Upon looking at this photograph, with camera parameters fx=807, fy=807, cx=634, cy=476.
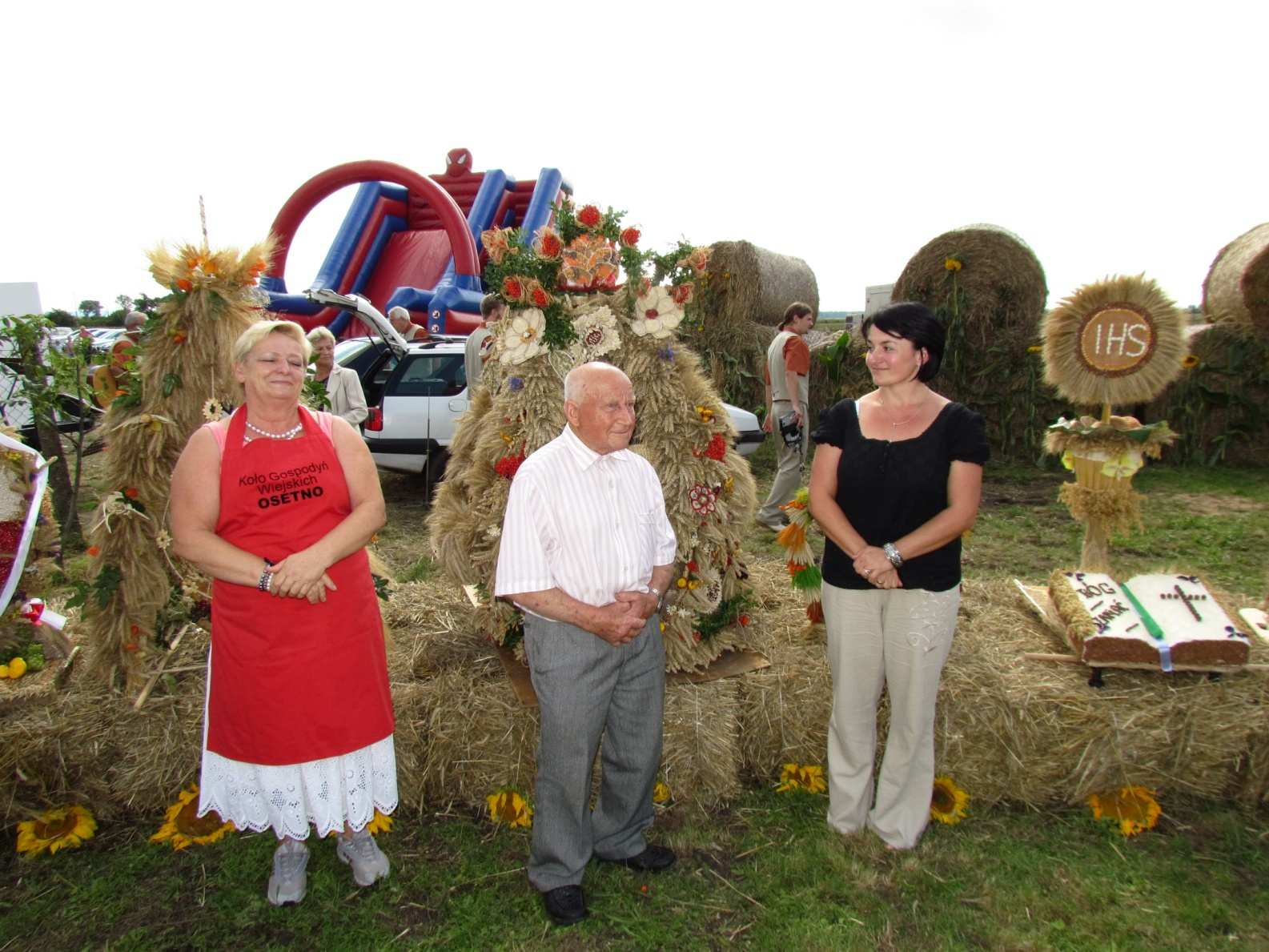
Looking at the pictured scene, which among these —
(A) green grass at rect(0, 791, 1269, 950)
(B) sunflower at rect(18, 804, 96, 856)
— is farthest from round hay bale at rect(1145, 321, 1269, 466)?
(B) sunflower at rect(18, 804, 96, 856)

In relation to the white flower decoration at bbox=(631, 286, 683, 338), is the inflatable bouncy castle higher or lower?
higher

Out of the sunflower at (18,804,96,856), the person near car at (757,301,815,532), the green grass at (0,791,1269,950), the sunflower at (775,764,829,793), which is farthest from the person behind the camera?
the person near car at (757,301,815,532)

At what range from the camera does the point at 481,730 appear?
346 centimetres

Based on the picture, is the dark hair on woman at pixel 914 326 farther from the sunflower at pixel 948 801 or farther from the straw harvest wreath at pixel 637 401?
the sunflower at pixel 948 801

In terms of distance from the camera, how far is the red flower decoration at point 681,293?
3.64 meters

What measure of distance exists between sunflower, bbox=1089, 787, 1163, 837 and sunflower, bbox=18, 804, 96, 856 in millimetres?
4063

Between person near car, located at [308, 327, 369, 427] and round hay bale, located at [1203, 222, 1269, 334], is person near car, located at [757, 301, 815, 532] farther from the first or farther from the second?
round hay bale, located at [1203, 222, 1269, 334]

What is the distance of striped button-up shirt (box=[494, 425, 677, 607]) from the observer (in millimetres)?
2477

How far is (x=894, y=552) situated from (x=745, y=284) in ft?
31.1

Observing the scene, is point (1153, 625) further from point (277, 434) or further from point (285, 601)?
point (277, 434)

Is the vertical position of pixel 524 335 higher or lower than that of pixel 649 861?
higher

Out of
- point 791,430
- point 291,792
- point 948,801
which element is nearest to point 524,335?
point 291,792

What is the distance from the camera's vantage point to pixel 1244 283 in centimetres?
916

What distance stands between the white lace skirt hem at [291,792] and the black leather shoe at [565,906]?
703 millimetres
